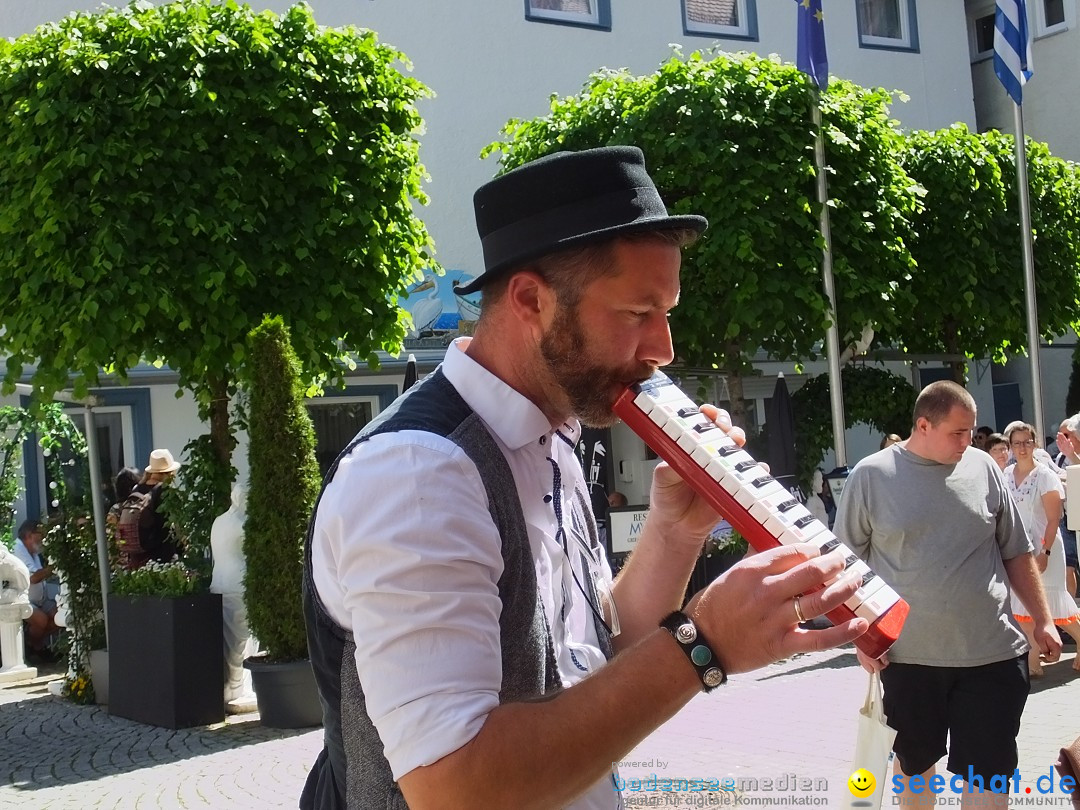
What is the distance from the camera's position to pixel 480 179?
1772 cm

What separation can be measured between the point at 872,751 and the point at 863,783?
14cm

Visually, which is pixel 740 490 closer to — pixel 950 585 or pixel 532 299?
→ pixel 532 299

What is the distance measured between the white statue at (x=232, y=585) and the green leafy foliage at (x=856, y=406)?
7.04 m

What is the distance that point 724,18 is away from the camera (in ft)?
66.3

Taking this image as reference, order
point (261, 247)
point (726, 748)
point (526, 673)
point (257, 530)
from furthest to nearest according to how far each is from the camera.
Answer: point (261, 247) < point (257, 530) < point (726, 748) < point (526, 673)

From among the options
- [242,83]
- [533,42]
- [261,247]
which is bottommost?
[261,247]

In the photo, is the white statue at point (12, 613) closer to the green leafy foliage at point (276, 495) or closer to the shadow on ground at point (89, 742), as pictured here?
the shadow on ground at point (89, 742)

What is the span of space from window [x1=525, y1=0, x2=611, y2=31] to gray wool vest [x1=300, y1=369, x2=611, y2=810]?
57.0 feet

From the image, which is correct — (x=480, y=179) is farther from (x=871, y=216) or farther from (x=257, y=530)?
(x=257, y=530)

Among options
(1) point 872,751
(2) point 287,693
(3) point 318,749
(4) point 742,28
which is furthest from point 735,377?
(4) point 742,28

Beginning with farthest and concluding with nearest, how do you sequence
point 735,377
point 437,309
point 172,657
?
point 437,309 → point 735,377 → point 172,657

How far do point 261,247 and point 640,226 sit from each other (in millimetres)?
7567

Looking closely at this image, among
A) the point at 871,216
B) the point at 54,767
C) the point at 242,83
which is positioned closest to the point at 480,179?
the point at 871,216

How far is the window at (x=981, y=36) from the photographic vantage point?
2433 cm
